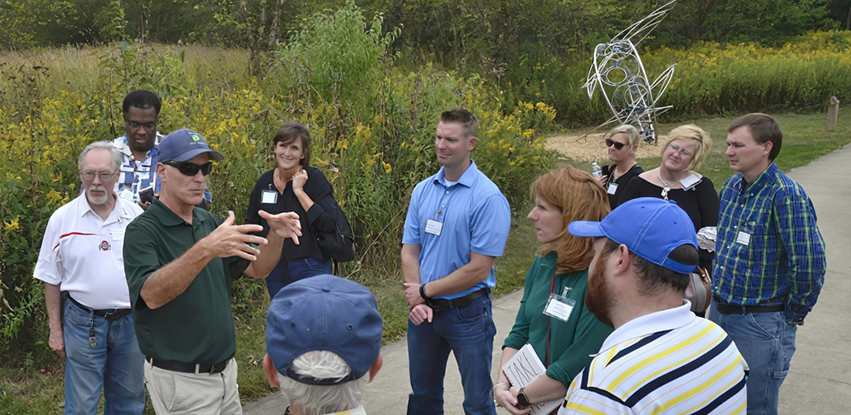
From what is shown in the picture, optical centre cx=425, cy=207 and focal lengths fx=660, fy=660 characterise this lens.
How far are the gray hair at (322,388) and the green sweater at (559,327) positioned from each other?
1.18 meters

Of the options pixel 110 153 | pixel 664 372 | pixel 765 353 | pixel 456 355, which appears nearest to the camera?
pixel 664 372

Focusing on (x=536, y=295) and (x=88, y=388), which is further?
(x=88, y=388)

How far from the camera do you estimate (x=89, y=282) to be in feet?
11.6

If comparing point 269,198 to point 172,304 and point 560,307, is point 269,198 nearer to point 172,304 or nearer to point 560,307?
point 172,304

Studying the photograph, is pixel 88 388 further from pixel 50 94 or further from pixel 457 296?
pixel 50 94

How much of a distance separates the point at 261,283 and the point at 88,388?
250 centimetres

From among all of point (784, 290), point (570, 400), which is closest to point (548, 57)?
point (784, 290)

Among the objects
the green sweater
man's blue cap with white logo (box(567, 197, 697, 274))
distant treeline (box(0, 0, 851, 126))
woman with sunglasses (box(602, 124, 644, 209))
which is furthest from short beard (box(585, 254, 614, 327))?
distant treeline (box(0, 0, 851, 126))

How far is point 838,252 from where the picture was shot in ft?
27.7

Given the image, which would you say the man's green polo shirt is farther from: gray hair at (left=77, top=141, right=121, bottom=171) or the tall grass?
the tall grass

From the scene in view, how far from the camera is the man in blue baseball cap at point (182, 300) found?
9.31ft

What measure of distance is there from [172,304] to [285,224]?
592 mm

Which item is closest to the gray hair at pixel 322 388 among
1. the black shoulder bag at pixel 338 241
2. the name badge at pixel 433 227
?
the name badge at pixel 433 227

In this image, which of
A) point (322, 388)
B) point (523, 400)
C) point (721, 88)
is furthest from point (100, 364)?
point (721, 88)
